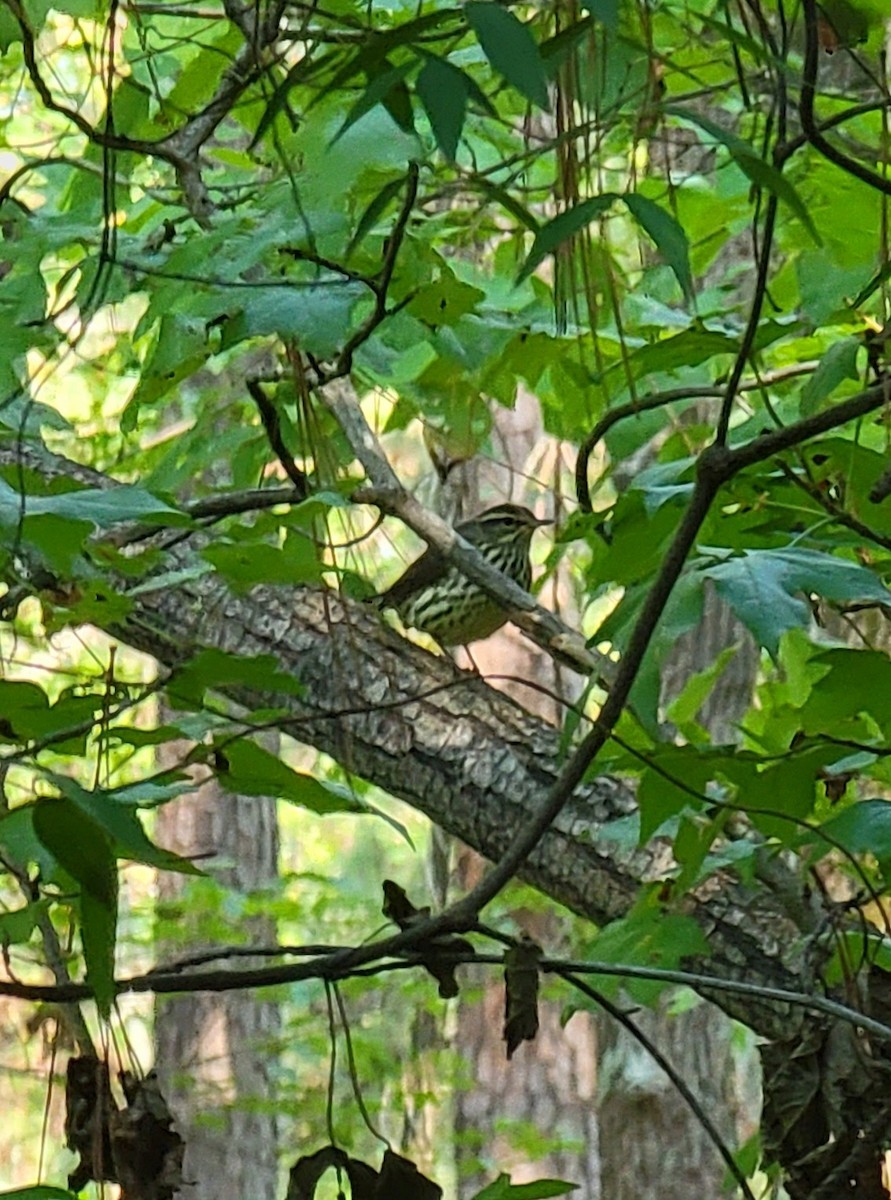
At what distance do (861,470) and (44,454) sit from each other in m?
1.31

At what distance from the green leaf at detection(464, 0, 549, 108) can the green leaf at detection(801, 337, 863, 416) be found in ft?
1.77

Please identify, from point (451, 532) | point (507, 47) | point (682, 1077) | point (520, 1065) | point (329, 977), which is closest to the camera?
point (507, 47)

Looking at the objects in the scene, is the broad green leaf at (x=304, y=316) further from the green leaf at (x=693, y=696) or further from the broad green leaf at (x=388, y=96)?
the green leaf at (x=693, y=696)

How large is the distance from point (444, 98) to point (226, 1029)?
19.2 ft

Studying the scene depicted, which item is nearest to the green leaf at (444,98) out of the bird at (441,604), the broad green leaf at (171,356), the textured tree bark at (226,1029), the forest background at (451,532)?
the forest background at (451,532)

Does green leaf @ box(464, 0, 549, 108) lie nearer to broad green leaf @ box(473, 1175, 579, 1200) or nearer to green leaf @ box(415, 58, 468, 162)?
green leaf @ box(415, 58, 468, 162)

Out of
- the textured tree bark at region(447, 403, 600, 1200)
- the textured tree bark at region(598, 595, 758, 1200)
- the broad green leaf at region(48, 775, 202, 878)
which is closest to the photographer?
the broad green leaf at region(48, 775, 202, 878)

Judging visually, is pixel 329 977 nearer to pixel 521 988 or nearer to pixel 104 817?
pixel 521 988

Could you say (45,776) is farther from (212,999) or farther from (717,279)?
(212,999)

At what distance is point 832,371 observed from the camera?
3.81ft

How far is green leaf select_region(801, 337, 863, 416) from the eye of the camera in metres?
1.16

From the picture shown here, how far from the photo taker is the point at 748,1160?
1750 mm

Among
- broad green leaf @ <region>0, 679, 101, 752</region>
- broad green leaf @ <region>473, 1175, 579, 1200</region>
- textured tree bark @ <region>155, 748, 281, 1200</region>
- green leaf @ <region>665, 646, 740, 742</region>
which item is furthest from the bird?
textured tree bark @ <region>155, 748, 281, 1200</region>

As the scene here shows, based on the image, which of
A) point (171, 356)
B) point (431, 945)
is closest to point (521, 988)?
point (431, 945)
